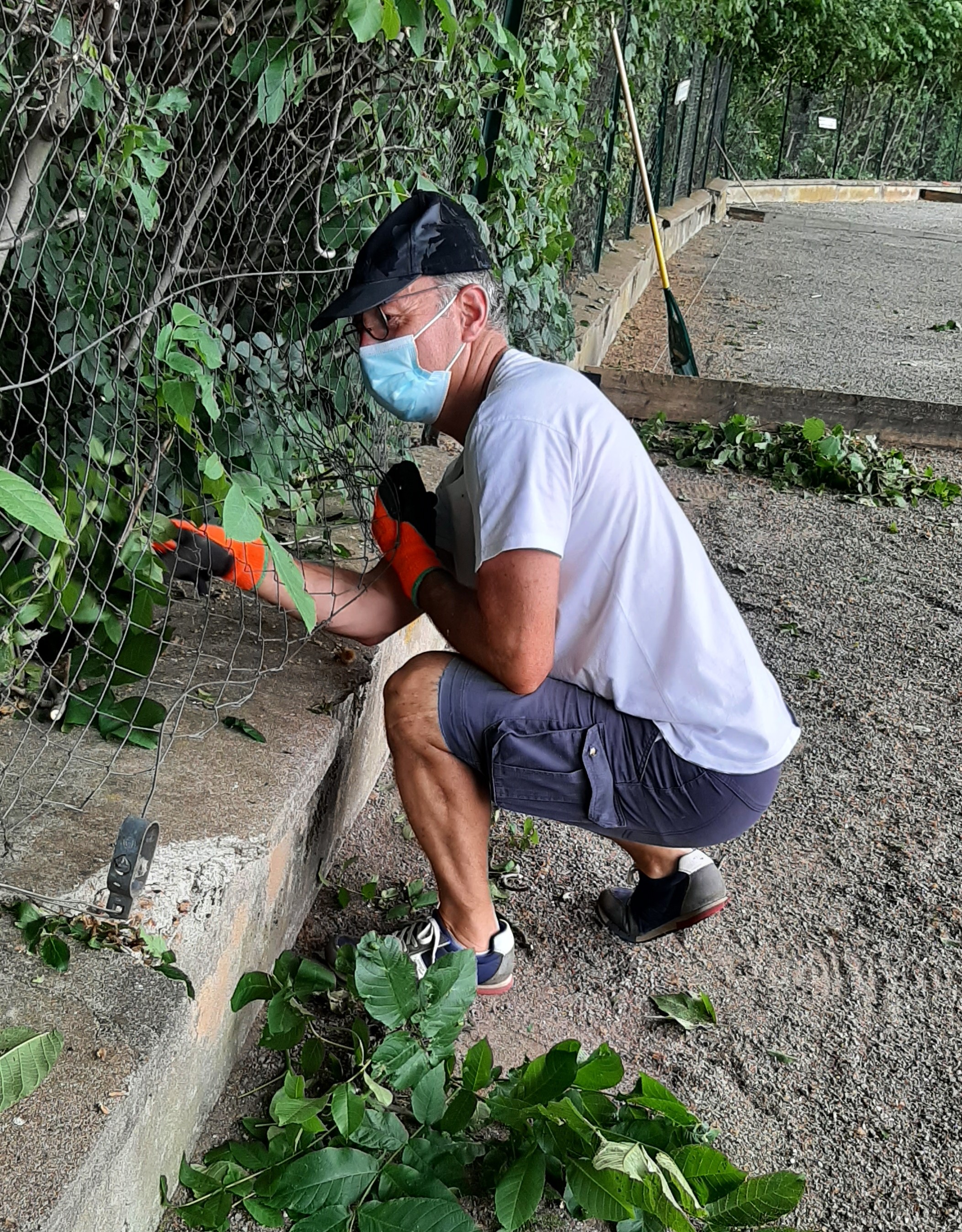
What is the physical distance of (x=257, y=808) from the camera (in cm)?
219

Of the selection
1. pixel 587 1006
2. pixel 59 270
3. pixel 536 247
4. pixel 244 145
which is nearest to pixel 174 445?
pixel 59 270

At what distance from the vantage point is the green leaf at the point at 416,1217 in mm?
1764

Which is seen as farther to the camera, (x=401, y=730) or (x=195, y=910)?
(x=401, y=730)

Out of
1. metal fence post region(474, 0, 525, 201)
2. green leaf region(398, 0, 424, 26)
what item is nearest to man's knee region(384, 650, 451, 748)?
green leaf region(398, 0, 424, 26)

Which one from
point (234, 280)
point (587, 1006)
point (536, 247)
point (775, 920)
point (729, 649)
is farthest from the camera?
point (536, 247)

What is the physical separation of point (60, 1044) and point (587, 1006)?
1.23m

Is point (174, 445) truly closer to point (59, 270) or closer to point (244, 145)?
point (59, 270)

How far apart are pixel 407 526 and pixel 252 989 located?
986 mm

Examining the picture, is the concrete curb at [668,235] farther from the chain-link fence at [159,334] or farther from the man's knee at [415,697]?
the man's knee at [415,697]

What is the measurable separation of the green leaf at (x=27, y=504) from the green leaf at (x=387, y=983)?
3.83 feet

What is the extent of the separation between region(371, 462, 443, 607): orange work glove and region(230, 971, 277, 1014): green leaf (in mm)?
809

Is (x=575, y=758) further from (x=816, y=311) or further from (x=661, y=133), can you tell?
(x=661, y=133)

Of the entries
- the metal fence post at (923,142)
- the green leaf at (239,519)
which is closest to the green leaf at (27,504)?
the green leaf at (239,519)

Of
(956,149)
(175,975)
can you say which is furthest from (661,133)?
(956,149)
